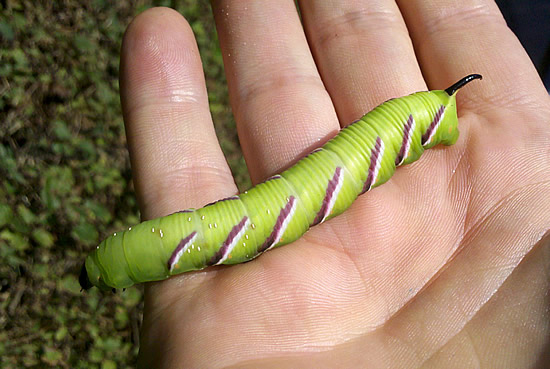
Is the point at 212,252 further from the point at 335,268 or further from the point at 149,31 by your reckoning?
the point at 149,31

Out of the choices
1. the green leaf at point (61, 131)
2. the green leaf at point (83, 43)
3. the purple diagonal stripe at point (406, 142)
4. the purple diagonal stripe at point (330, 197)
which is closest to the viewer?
the purple diagonal stripe at point (330, 197)

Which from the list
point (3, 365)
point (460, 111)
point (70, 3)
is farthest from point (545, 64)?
point (3, 365)

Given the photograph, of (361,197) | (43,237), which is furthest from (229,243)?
(43,237)

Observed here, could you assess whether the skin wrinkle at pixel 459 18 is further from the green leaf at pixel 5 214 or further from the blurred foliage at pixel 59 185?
the green leaf at pixel 5 214

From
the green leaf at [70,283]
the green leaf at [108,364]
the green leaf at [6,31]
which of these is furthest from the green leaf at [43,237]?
the green leaf at [6,31]

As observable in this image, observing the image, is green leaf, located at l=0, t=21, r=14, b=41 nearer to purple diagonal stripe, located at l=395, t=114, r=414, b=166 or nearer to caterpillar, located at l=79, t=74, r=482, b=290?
caterpillar, located at l=79, t=74, r=482, b=290

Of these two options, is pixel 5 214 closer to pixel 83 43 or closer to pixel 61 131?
pixel 61 131

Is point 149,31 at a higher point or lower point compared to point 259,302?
higher
